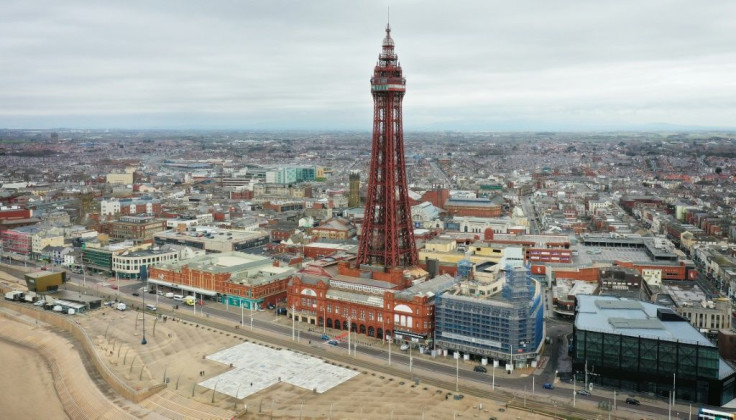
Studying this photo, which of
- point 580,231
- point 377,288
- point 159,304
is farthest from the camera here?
point 580,231

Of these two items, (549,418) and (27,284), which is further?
(27,284)

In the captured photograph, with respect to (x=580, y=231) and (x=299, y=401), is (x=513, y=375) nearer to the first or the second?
(x=299, y=401)

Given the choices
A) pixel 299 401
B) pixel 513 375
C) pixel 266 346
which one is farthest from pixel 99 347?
pixel 513 375

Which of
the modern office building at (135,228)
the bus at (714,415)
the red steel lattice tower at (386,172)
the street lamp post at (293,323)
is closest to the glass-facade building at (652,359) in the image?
the bus at (714,415)

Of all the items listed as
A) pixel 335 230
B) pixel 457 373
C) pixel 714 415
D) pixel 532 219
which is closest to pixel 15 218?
pixel 335 230

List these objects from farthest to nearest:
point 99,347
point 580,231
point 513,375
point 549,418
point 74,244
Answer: point 580,231
point 74,244
point 99,347
point 513,375
point 549,418
